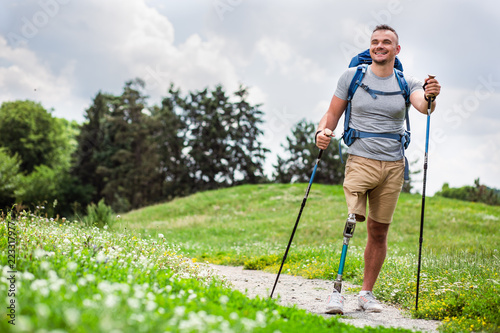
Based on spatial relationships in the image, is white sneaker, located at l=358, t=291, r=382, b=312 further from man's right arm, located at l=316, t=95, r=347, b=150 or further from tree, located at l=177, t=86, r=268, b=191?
tree, located at l=177, t=86, r=268, b=191

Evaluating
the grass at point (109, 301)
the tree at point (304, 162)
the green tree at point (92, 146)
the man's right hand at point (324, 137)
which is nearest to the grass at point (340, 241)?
the grass at point (109, 301)

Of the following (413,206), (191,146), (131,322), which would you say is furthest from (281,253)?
(191,146)

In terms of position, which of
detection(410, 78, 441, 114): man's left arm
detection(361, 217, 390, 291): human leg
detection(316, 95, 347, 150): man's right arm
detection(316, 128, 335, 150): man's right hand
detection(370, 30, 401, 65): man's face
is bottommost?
detection(361, 217, 390, 291): human leg

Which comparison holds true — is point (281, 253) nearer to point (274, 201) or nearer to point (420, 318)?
point (420, 318)

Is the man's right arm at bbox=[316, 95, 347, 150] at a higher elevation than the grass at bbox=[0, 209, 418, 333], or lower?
higher

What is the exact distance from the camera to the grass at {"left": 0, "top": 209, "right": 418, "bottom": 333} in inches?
101

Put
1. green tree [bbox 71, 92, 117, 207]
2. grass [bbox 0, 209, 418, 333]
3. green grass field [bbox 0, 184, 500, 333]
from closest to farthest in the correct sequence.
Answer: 1. grass [bbox 0, 209, 418, 333]
2. green grass field [bbox 0, 184, 500, 333]
3. green tree [bbox 71, 92, 117, 207]

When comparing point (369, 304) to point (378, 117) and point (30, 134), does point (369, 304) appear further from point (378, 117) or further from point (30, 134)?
point (30, 134)

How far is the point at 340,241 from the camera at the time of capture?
1557 centimetres

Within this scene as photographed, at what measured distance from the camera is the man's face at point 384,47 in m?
5.54

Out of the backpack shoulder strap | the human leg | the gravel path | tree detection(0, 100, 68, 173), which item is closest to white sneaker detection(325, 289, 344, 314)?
the gravel path

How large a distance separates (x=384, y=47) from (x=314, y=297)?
12.6 feet

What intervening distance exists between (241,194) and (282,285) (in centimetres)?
2452

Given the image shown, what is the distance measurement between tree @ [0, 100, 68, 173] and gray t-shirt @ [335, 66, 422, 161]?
54.9 metres
